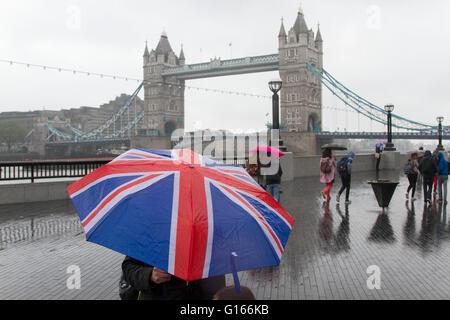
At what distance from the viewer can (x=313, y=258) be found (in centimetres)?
550

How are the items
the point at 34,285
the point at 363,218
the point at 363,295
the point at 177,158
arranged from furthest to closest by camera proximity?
the point at 363,218, the point at 34,285, the point at 363,295, the point at 177,158

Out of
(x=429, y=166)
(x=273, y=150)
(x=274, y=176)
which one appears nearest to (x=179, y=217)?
(x=273, y=150)

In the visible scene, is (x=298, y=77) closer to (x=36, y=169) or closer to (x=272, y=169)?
(x=36, y=169)

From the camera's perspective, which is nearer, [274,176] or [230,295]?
[230,295]

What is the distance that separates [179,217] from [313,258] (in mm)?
3784

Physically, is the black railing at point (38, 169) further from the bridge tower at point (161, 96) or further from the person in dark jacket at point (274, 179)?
the bridge tower at point (161, 96)

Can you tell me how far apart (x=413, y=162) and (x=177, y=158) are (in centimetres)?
972

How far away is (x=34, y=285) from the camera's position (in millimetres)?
4453

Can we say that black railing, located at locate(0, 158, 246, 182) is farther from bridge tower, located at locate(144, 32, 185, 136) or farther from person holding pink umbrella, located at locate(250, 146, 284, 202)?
bridge tower, located at locate(144, 32, 185, 136)

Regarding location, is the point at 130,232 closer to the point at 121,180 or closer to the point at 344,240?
the point at 121,180

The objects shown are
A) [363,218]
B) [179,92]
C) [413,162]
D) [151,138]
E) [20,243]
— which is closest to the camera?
[20,243]

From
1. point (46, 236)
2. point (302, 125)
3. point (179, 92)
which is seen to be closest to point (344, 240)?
point (46, 236)

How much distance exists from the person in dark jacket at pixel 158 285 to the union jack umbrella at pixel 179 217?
0.35 metres

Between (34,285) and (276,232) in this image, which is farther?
(34,285)
